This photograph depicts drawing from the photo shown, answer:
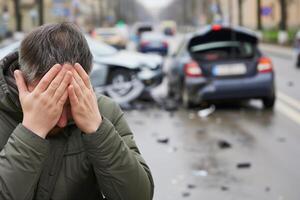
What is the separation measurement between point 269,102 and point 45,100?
10642 millimetres

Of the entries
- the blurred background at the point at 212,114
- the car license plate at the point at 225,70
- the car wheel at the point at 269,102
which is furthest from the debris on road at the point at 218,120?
the car wheel at the point at 269,102

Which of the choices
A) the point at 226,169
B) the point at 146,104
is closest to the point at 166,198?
the point at 226,169

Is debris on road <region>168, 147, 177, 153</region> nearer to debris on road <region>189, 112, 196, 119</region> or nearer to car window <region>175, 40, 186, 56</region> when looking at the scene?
debris on road <region>189, 112, 196, 119</region>

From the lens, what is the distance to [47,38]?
2188 mm

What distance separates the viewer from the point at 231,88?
12.1 metres

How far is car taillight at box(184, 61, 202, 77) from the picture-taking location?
12.2m

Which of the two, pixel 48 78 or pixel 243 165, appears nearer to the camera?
pixel 48 78

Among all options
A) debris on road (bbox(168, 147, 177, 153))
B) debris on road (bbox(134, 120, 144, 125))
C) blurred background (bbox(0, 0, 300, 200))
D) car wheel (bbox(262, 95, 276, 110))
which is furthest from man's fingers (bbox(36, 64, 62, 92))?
car wheel (bbox(262, 95, 276, 110))

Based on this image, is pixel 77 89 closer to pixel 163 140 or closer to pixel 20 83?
pixel 20 83

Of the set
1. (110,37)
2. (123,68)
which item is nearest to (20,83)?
(123,68)

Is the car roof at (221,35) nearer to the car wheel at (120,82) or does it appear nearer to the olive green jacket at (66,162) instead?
the car wheel at (120,82)

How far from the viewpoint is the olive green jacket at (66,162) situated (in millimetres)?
2141

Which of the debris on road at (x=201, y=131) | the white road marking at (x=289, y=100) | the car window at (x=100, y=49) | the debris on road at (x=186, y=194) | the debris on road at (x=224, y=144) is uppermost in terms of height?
the car window at (x=100, y=49)

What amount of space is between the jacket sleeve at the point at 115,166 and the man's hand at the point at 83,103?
29 millimetres
